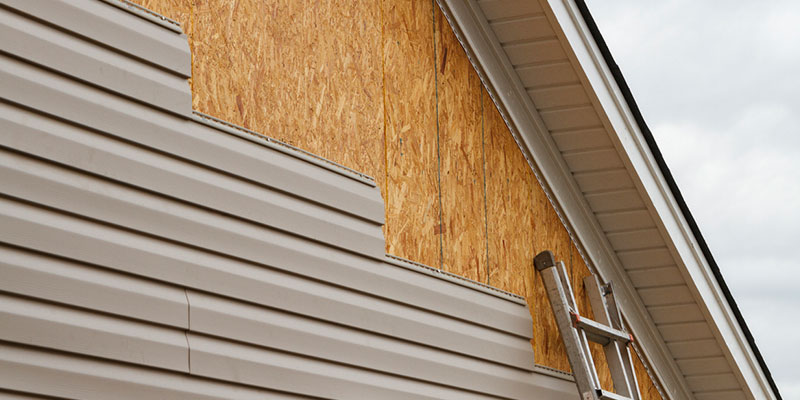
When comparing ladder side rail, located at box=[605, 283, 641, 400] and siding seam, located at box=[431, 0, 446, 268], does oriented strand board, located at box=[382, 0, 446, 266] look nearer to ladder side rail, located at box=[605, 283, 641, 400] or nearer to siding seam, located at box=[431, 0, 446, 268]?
siding seam, located at box=[431, 0, 446, 268]

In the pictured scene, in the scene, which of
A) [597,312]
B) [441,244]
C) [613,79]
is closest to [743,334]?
[597,312]

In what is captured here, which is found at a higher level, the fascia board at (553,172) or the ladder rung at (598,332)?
the fascia board at (553,172)

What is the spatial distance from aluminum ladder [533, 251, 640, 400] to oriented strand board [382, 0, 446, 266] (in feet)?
3.56

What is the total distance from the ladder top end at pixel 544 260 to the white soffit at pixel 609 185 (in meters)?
0.51

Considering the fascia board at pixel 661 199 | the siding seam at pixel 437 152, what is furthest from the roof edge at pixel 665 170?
the siding seam at pixel 437 152

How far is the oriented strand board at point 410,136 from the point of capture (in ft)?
16.6

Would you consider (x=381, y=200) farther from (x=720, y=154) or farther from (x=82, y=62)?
(x=720, y=154)

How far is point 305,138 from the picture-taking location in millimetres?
4484

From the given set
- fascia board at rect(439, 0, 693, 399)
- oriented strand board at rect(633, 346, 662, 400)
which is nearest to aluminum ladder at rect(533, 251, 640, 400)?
fascia board at rect(439, 0, 693, 399)

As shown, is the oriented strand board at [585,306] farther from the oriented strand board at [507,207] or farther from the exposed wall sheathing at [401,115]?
the oriented strand board at [507,207]

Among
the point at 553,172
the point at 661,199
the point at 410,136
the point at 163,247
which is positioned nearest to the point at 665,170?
the point at 661,199

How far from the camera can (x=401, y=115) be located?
523 centimetres

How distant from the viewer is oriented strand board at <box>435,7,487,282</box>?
18.0ft

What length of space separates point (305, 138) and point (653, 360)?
151 inches
